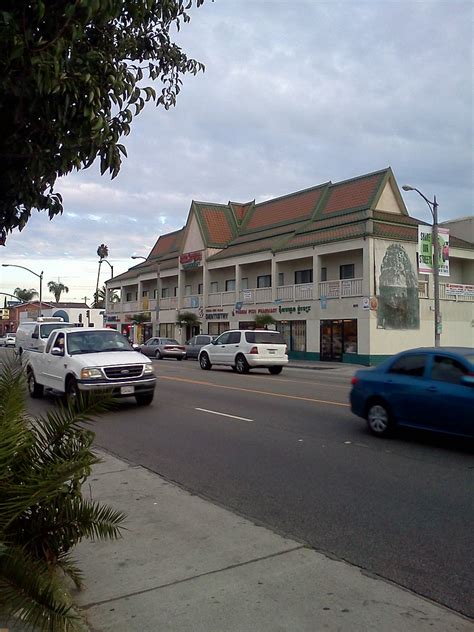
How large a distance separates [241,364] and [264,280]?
1861 cm

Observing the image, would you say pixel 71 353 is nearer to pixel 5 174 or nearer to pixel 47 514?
pixel 5 174

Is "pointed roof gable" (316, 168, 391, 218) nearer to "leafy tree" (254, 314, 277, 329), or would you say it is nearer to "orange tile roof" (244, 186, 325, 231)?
"orange tile roof" (244, 186, 325, 231)

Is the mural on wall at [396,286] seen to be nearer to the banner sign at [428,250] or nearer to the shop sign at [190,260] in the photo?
the banner sign at [428,250]

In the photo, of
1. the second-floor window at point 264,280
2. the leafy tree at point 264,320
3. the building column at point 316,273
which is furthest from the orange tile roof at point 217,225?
the building column at point 316,273

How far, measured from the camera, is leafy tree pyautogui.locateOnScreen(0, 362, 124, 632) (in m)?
2.88

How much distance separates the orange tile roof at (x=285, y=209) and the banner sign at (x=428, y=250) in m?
11.8

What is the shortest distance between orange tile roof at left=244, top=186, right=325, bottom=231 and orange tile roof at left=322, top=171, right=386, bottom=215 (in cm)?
117

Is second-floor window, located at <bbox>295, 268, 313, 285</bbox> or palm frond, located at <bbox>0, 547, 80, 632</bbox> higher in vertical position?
second-floor window, located at <bbox>295, 268, 313, 285</bbox>

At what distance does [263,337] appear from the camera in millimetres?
24359

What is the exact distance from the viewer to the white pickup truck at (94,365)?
12.3 meters

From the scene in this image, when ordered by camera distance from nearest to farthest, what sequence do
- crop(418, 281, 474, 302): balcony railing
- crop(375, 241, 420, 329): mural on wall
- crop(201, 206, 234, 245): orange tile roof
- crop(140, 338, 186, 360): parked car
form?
crop(375, 241, 420, 329): mural on wall → crop(418, 281, 474, 302): balcony railing → crop(140, 338, 186, 360): parked car → crop(201, 206, 234, 245): orange tile roof

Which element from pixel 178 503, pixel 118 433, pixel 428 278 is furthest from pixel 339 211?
pixel 178 503

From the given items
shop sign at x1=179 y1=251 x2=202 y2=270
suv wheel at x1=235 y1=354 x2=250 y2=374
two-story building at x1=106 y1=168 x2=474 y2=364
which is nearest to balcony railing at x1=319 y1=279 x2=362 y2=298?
two-story building at x1=106 y1=168 x2=474 y2=364

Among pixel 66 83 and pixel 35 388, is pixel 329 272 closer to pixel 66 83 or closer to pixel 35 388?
pixel 35 388
